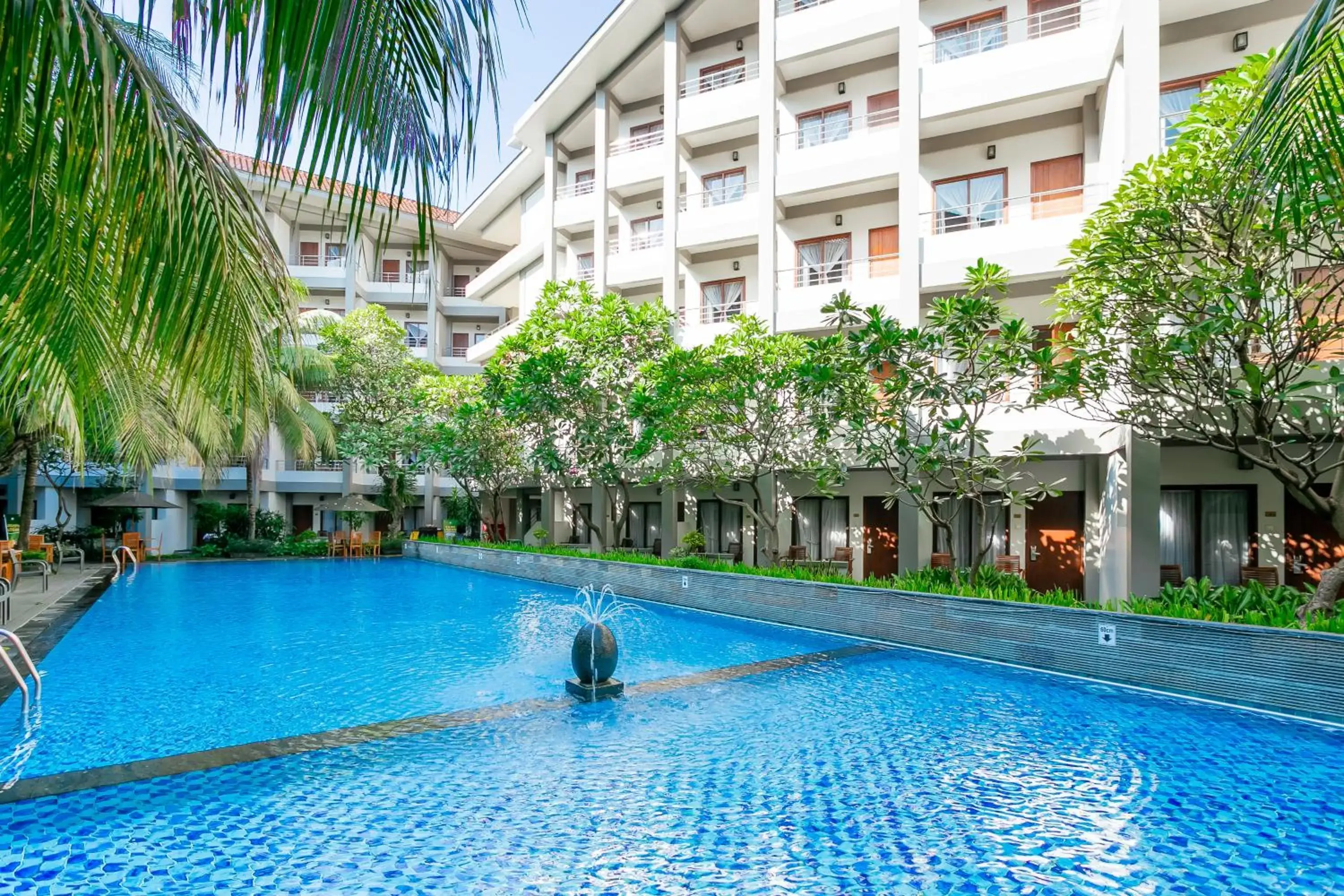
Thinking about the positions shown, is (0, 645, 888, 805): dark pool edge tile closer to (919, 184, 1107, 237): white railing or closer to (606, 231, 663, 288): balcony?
(919, 184, 1107, 237): white railing

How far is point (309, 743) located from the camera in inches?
264

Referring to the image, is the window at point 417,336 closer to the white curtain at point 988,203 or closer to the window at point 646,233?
the window at point 646,233

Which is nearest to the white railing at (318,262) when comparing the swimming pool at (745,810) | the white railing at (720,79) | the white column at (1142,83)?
the white railing at (720,79)

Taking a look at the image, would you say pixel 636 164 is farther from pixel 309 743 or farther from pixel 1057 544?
pixel 309 743

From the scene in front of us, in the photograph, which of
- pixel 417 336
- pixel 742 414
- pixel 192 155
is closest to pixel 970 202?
pixel 742 414

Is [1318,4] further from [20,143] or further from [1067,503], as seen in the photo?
[1067,503]

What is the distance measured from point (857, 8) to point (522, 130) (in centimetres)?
1335

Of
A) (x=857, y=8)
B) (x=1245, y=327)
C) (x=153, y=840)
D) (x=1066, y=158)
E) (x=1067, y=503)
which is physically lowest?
(x=153, y=840)

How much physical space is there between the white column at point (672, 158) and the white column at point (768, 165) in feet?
9.37

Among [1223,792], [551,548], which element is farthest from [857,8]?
[1223,792]

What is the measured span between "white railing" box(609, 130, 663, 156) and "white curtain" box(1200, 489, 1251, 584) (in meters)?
17.3

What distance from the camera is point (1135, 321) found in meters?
9.87

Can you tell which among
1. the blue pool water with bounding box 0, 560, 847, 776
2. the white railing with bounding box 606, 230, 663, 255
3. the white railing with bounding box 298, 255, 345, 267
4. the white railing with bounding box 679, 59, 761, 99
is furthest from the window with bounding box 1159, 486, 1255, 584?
the white railing with bounding box 298, 255, 345, 267

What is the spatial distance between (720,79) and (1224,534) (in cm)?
1708
